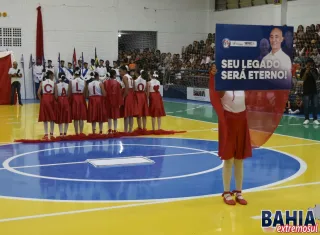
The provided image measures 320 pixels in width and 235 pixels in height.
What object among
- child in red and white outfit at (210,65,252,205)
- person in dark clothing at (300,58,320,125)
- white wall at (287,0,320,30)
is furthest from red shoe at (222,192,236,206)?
white wall at (287,0,320,30)

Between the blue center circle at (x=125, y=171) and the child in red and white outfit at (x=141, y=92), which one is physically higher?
the child in red and white outfit at (x=141, y=92)

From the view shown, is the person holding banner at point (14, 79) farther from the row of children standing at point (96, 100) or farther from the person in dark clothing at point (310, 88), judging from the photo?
the person in dark clothing at point (310, 88)

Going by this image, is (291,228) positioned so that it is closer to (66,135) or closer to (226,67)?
(226,67)

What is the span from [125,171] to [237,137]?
2.77 metres

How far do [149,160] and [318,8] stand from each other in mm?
15473

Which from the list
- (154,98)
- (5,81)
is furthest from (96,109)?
(5,81)

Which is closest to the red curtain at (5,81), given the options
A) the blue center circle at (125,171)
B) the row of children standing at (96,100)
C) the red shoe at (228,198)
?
the row of children standing at (96,100)

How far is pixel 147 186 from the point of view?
7863mm

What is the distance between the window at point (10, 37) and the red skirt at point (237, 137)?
64.6ft

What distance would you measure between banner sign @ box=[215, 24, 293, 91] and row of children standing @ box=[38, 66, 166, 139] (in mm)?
6674

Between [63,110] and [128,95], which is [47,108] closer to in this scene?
[63,110]

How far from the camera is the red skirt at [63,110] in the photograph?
12.5m

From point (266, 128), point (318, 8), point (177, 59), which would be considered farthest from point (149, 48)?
point (266, 128)

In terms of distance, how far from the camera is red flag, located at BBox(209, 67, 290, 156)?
6.64 m
